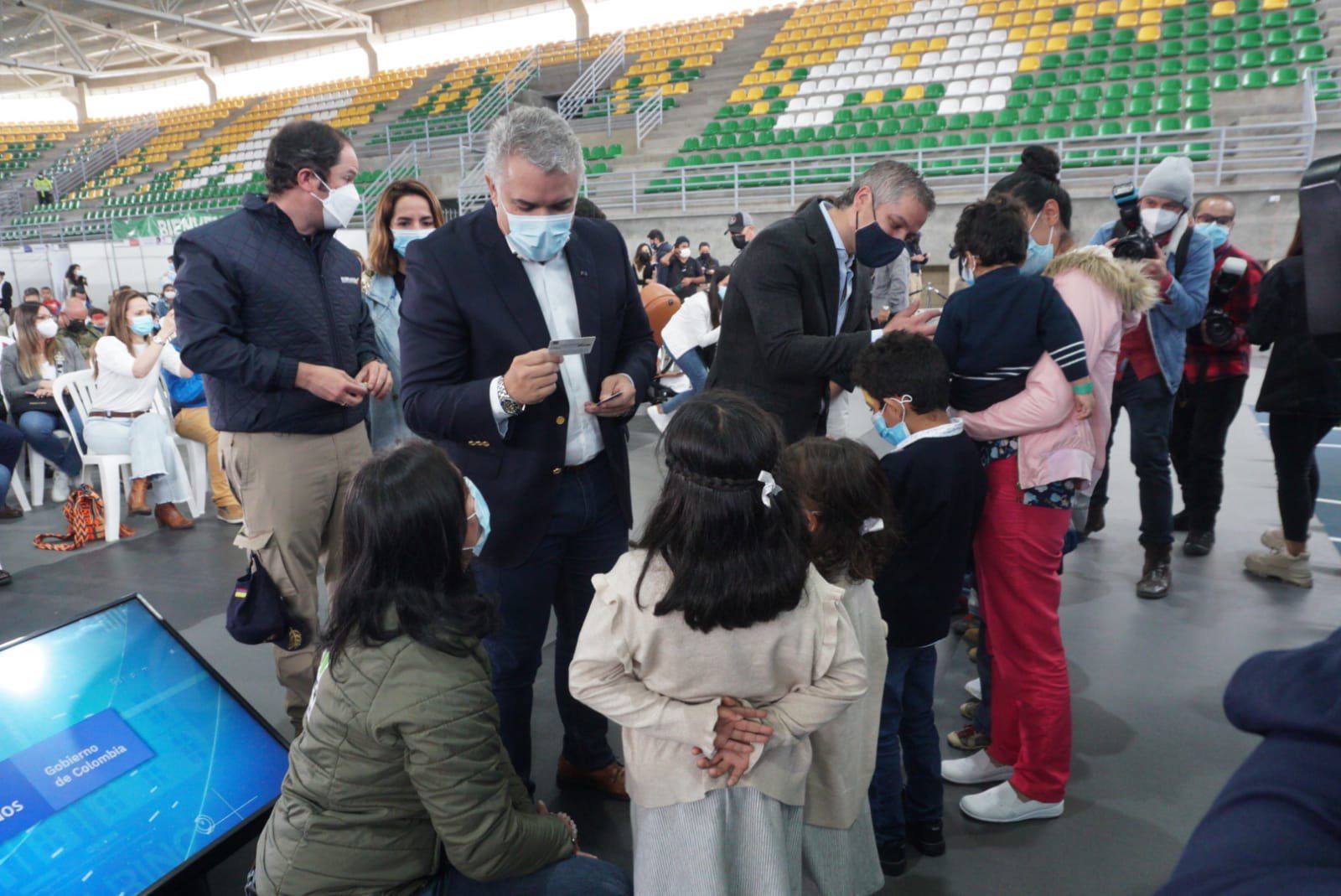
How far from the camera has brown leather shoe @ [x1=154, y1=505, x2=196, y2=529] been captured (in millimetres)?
4590

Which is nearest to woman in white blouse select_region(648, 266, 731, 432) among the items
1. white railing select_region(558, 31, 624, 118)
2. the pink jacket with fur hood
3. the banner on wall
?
the pink jacket with fur hood

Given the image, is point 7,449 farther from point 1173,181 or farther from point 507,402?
point 1173,181

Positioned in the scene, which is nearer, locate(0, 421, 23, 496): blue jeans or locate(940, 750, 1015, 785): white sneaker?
locate(940, 750, 1015, 785): white sneaker

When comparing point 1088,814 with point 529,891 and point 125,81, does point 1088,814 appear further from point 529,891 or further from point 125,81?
point 125,81

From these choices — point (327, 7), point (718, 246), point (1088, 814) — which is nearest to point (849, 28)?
point (718, 246)

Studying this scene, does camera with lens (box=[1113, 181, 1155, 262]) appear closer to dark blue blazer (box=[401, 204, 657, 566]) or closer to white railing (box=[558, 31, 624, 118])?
dark blue blazer (box=[401, 204, 657, 566])

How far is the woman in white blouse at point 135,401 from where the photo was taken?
4395 millimetres

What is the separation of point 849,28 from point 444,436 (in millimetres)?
16328

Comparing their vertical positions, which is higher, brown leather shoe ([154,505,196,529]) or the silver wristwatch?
the silver wristwatch

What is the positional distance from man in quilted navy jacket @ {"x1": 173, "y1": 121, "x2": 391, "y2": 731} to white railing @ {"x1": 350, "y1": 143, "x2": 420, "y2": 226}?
36.7ft

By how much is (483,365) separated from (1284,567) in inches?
133

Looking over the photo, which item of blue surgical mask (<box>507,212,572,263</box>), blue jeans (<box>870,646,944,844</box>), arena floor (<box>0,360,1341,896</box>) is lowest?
arena floor (<box>0,360,1341,896</box>)

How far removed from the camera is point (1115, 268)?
2098mm

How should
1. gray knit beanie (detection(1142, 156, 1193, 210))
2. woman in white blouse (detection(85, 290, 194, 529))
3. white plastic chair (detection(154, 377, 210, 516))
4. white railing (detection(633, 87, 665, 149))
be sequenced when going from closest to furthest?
gray knit beanie (detection(1142, 156, 1193, 210)) → woman in white blouse (detection(85, 290, 194, 529)) → white plastic chair (detection(154, 377, 210, 516)) → white railing (detection(633, 87, 665, 149))
